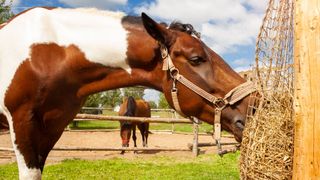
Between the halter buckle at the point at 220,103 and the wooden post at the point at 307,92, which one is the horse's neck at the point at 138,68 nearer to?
the halter buckle at the point at 220,103

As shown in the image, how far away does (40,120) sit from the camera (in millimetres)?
2787

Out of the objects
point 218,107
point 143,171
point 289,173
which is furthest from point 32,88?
point 143,171

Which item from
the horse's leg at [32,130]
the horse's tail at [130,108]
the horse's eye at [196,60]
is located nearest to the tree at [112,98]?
the horse's tail at [130,108]

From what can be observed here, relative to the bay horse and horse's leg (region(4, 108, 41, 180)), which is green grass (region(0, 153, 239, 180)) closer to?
horse's leg (region(4, 108, 41, 180))

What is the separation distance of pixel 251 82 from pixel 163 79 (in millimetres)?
645

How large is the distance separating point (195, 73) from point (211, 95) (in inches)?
7.8

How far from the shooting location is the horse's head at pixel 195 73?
97.0 inches

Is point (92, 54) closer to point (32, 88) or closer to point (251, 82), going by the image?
point (32, 88)

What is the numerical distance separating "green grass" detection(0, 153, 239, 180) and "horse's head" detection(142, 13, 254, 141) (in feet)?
15.3

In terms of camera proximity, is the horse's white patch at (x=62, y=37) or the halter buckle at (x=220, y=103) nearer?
the halter buckle at (x=220, y=103)

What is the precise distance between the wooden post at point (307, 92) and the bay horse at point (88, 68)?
67 cm

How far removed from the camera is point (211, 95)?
2.48 meters

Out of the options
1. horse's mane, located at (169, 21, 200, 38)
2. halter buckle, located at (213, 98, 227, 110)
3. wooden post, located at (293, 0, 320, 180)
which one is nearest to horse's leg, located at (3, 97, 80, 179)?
horse's mane, located at (169, 21, 200, 38)

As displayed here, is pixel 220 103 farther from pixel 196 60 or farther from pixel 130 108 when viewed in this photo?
pixel 130 108
